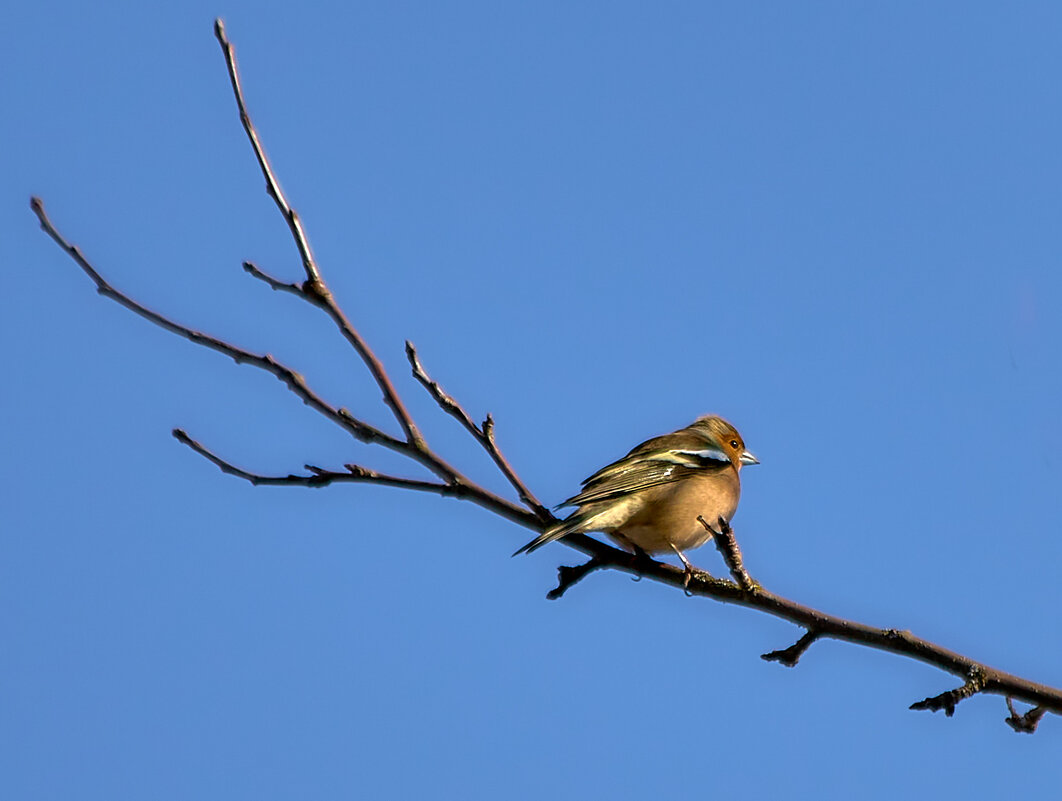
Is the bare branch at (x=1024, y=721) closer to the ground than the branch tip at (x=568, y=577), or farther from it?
closer to the ground

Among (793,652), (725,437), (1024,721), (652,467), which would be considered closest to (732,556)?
(793,652)

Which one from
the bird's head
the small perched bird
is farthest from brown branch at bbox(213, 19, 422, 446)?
the bird's head

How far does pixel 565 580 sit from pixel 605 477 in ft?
9.51

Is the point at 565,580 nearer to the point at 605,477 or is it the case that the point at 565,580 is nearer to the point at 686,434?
the point at 605,477

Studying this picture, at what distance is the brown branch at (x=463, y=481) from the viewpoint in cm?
381

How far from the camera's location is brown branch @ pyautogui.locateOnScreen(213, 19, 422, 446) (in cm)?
360

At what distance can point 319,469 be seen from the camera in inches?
171

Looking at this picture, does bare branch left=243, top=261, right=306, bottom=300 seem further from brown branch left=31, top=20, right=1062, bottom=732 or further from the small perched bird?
the small perched bird

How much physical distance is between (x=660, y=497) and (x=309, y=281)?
4376 mm

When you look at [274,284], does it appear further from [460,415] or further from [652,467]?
[652,467]

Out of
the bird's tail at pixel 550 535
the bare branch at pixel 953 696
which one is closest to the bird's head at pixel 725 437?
the bird's tail at pixel 550 535

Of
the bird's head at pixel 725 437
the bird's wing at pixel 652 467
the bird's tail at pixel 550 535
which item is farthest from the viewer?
the bird's head at pixel 725 437

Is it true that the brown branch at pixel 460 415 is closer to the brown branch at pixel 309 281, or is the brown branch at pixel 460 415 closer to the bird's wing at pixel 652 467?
the brown branch at pixel 309 281

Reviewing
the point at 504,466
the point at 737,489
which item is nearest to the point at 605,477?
the point at 737,489
